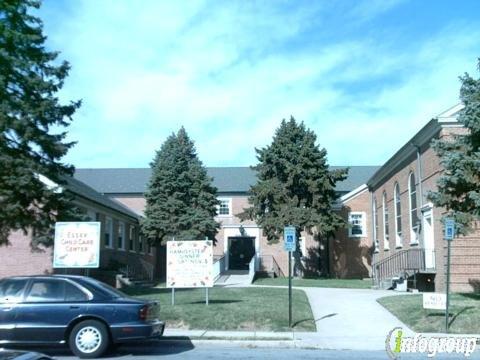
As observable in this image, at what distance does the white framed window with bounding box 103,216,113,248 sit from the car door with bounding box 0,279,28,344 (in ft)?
75.2

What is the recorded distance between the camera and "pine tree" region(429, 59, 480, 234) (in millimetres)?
17344

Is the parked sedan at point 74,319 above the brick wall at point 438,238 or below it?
below

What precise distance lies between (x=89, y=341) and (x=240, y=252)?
32940 mm

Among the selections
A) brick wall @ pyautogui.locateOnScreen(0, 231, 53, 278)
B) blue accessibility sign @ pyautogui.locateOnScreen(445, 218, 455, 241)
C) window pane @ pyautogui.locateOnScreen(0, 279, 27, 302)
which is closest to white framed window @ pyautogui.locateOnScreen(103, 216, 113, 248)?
brick wall @ pyautogui.locateOnScreen(0, 231, 53, 278)

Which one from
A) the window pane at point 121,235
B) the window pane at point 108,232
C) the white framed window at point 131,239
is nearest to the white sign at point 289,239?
the window pane at point 108,232

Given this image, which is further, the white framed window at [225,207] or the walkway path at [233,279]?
the white framed window at [225,207]

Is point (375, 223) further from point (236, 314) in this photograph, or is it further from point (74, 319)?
point (74, 319)

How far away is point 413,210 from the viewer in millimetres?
30016

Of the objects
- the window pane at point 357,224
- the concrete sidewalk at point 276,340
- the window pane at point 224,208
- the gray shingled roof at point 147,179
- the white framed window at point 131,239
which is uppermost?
the gray shingled roof at point 147,179

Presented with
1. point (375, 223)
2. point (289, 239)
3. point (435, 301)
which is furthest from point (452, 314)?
point (375, 223)

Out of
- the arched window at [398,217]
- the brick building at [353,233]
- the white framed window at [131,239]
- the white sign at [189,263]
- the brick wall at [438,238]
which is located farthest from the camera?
the white framed window at [131,239]

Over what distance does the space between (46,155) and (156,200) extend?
52.9ft

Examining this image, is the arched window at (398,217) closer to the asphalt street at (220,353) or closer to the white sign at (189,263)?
the white sign at (189,263)

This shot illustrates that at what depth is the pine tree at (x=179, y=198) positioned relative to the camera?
1427 inches
